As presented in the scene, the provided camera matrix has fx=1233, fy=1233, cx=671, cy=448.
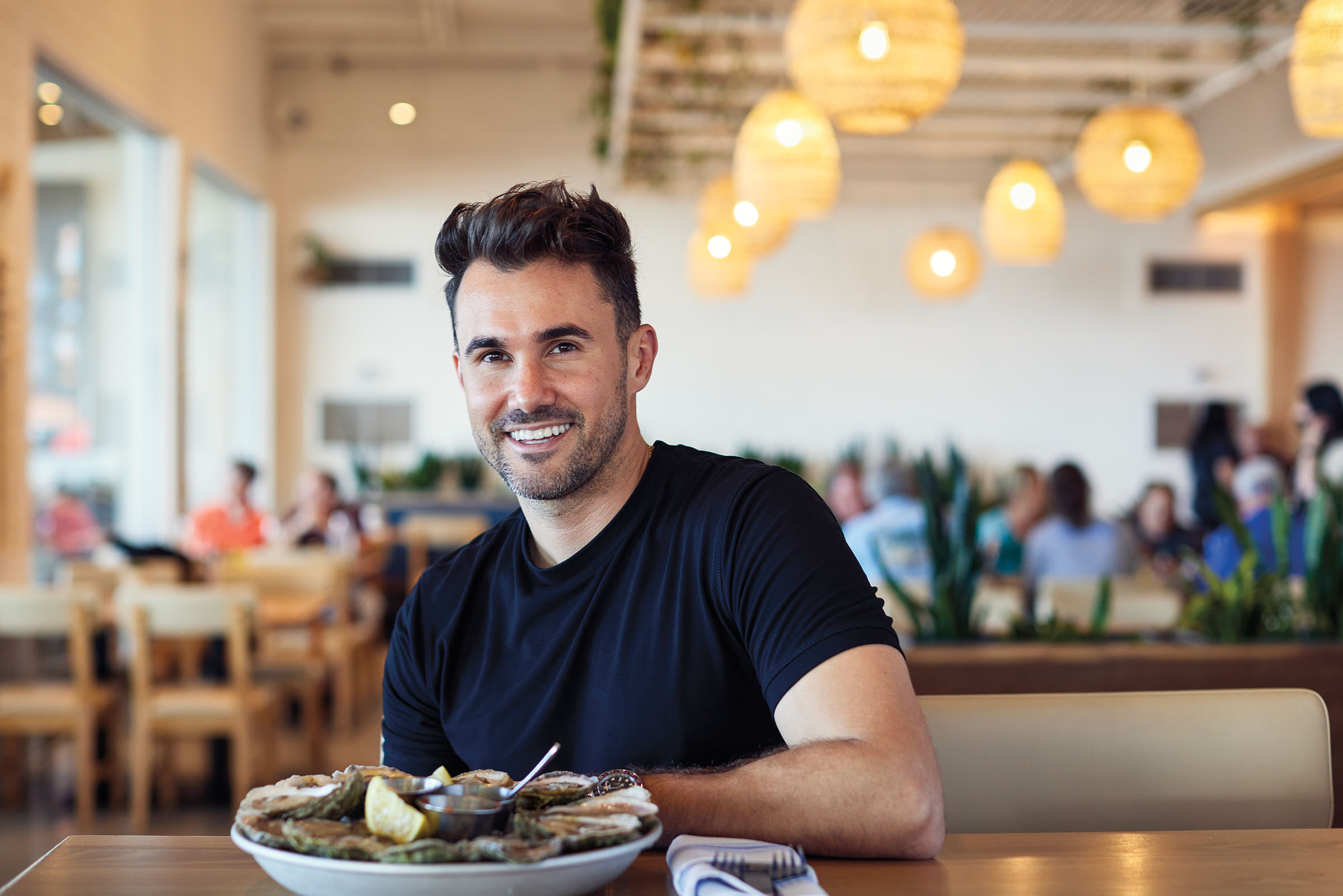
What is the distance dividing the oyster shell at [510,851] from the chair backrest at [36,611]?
3.60 metres

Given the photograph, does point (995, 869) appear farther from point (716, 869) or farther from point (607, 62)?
point (607, 62)

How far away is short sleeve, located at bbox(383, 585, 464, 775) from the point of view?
5.08ft

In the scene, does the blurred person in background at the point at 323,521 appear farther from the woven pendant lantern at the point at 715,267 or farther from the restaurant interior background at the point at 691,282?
the woven pendant lantern at the point at 715,267

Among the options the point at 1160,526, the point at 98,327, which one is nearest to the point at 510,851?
the point at 1160,526

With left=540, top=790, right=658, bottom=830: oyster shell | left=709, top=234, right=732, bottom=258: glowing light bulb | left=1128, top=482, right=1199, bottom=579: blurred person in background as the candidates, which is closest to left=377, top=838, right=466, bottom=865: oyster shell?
left=540, top=790, right=658, bottom=830: oyster shell

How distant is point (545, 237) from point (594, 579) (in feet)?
1.36

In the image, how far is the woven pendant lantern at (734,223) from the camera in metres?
6.72

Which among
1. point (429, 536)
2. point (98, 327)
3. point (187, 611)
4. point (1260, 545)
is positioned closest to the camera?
point (187, 611)

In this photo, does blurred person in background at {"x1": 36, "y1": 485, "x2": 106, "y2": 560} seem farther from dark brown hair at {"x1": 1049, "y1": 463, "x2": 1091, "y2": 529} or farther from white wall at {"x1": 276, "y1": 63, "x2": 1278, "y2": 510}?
dark brown hair at {"x1": 1049, "y1": 463, "x2": 1091, "y2": 529}

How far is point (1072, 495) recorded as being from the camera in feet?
16.2

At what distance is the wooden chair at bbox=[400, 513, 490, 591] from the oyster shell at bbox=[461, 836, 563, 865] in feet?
22.6

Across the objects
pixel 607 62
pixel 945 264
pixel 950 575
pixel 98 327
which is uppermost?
pixel 607 62

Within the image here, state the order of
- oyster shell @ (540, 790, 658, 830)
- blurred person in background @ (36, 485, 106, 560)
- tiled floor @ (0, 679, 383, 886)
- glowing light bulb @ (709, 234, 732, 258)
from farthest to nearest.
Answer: glowing light bulb @ (709, 234, 732, 258)
blurred person in background @ (36, 485, 106, 560)
tiled floor @ (0, 679, 383, 886)
oyster shell @ (540, 790, 658, 830)

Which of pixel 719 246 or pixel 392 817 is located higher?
pixel 719 246
